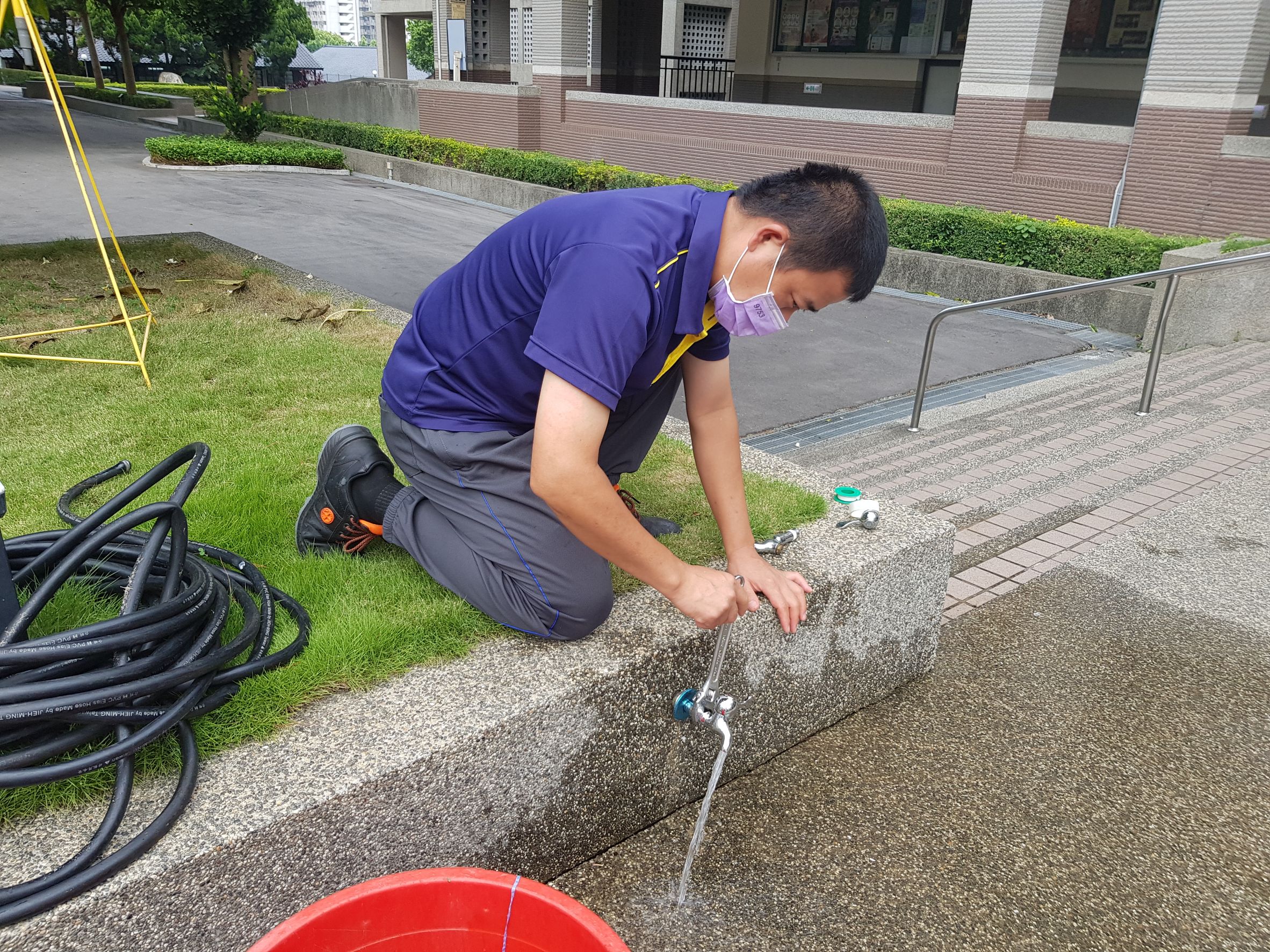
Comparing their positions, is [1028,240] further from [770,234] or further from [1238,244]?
[770,234]

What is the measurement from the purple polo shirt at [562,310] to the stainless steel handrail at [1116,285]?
11.1 feet

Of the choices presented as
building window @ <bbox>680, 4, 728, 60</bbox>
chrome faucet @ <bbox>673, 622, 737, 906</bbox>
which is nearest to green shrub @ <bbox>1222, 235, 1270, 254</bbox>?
chrome faucet @ <bbox>673, 622, 737, 906</bbox>

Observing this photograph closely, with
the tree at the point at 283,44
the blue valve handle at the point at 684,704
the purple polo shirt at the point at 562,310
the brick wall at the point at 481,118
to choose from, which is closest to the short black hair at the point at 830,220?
the purple polo shirt at the point at 562,310

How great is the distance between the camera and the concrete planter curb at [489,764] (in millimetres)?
1602

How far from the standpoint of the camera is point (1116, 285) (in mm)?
5898

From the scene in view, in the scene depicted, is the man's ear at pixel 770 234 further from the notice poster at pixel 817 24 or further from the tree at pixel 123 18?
the tree at pixel 123 18

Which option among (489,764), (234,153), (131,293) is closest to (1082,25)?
(234,153)

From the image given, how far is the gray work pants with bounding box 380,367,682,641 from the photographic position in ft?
7.43

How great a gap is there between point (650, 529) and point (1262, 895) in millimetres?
1870

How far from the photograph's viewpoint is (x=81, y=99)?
Result: 107ft

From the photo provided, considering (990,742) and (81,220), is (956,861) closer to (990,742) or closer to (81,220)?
(990,742)

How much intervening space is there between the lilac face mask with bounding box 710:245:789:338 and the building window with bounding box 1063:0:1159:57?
1666 cm

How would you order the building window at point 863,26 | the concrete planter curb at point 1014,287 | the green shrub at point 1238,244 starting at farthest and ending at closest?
1. the building window at point 863,26
2. the concrete planter curb at point 1014,287
3. the green shrub at point 1238,244

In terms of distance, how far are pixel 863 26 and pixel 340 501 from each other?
64.9 feet
